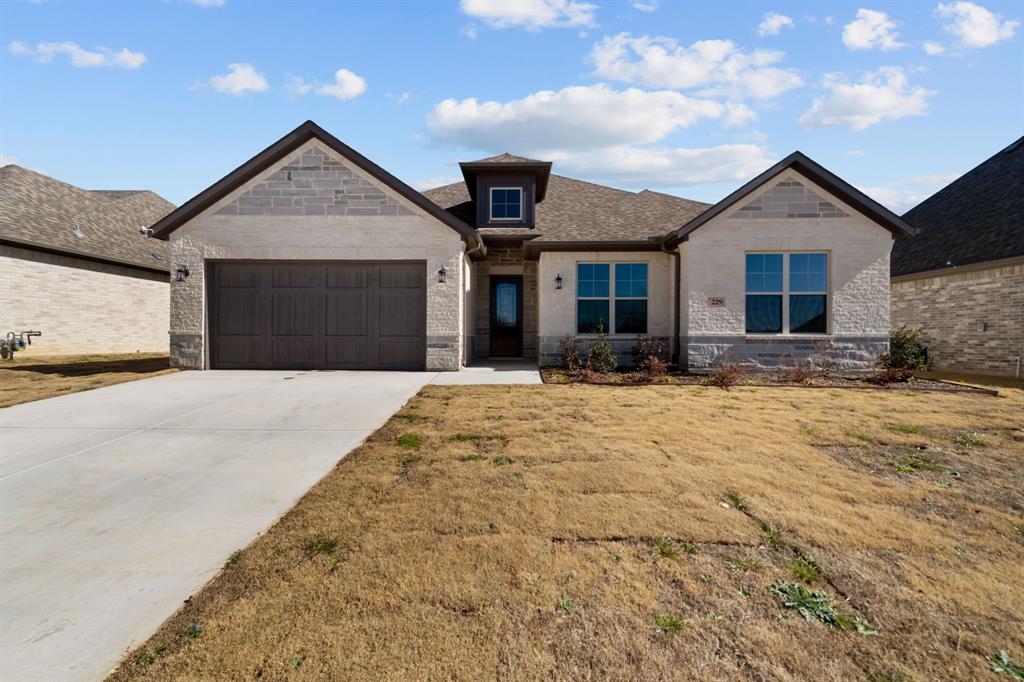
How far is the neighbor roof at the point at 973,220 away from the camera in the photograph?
1498cm

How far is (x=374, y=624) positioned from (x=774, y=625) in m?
2.08

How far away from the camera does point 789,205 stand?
13.4 meters

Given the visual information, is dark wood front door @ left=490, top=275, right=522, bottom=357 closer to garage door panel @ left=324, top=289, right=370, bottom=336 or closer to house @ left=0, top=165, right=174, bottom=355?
garage door panel @ left=324, top=289, right=370, bottom=336

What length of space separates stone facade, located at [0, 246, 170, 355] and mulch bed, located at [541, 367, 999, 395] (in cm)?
1644

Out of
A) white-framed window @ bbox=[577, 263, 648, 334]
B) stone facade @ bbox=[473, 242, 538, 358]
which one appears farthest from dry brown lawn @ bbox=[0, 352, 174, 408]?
white-framed window @ bbox=[577, 263, 648, 334]

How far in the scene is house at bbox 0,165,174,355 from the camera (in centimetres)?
1647

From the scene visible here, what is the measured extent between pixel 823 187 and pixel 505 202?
8.99 m

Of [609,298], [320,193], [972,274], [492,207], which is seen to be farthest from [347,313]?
[972,274]

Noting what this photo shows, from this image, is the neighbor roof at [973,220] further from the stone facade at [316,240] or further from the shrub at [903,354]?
the stone facade at [316,240]

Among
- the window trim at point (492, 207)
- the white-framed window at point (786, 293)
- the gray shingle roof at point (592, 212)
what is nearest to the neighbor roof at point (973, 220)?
the white-framed window at point (786, 293)

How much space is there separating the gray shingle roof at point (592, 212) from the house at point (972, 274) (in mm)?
7154

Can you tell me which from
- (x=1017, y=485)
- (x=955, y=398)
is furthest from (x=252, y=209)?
(x=955, y=398)

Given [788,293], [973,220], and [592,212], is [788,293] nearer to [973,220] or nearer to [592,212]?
[592,212]

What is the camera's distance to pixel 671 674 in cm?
240
